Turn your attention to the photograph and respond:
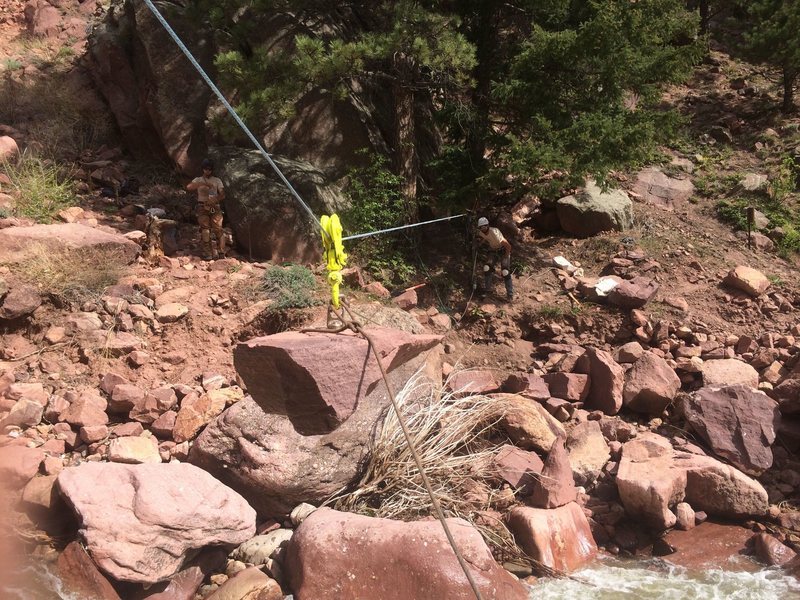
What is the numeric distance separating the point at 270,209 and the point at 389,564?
16.2 feet

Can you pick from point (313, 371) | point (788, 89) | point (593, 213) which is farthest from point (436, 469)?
point (788, 89)

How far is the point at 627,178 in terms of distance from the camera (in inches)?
405

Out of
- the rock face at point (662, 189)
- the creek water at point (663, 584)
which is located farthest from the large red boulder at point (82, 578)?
the rock face at point (662, 189)

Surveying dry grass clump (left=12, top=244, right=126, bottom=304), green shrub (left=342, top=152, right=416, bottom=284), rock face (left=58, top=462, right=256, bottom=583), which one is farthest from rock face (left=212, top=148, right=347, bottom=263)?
rock face (left=58, top=462, right=256, bottom=583)

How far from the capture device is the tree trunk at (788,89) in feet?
37.0

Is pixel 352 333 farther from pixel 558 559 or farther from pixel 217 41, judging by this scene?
pixel 217 41

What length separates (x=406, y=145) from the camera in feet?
28.2

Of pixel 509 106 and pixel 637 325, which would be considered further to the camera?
pixel 509 106

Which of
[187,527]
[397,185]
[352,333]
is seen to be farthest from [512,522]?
[397,185]

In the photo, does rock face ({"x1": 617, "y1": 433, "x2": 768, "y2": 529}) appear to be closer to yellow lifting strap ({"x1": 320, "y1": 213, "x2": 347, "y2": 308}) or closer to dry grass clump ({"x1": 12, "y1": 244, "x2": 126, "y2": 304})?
yellow lifting strap ({"x1": 320, "y1": 213, "x2": 347, "y2": 308})

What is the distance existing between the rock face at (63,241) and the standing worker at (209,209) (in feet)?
2.74

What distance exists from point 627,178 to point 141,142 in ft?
23.9

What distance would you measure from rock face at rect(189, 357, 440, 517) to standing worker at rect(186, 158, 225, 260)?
3356 millimetres

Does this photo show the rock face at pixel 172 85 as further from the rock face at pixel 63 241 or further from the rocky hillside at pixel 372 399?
the rock face at pixel 63 241
